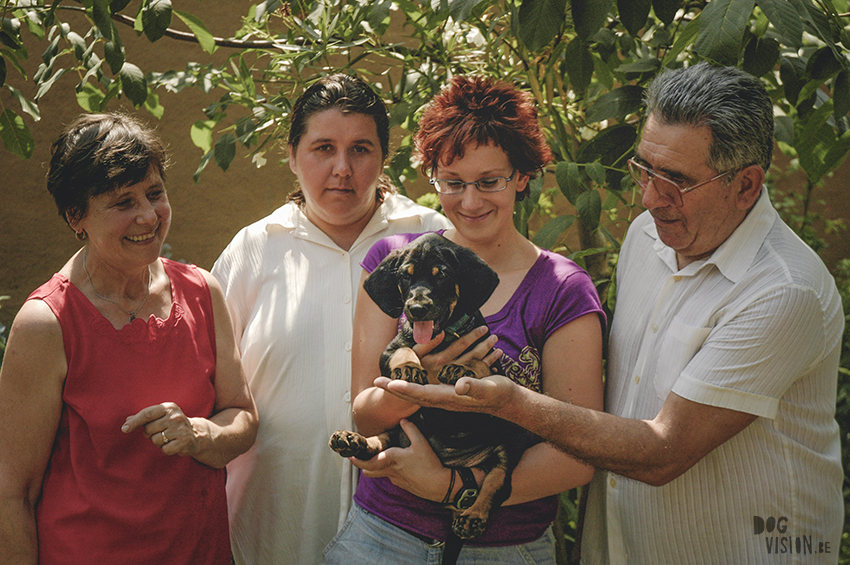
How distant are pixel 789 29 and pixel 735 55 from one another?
0.52 feet

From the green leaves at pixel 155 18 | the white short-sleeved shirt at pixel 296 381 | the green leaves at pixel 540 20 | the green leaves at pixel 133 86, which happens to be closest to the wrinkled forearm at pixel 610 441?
the white short-sleeved shirt at pixel 296 381

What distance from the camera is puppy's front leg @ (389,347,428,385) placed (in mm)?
1771

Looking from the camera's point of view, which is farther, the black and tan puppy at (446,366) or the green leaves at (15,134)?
the green leaves at (15,134)

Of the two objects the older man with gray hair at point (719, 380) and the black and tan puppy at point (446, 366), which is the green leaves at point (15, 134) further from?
the older man with gray hair at point (719, 380)

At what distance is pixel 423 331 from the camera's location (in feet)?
5.81

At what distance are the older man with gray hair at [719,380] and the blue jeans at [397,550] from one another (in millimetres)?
299

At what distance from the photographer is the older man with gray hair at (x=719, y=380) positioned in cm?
189

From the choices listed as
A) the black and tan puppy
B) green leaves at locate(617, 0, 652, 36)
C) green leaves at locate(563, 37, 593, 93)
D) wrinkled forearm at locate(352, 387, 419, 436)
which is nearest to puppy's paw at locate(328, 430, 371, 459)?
the black and tan puppy

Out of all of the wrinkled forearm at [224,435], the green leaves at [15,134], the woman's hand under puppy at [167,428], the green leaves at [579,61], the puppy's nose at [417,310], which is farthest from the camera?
the green leaves at [15,134]

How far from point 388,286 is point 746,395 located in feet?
3.37

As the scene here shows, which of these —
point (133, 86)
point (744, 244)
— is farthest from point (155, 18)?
point (744, 244)

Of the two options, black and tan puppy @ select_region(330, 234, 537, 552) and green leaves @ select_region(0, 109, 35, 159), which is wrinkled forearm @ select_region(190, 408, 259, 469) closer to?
black and tan puppy @ select_region(330, 234, 537, 552)

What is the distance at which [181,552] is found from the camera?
7.35 feet

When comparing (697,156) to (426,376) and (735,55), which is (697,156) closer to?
(735,55)
